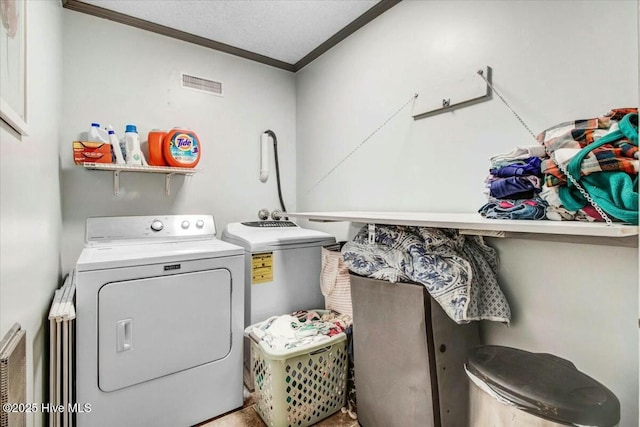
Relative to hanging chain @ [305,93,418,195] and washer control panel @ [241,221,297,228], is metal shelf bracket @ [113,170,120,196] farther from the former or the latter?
hanging chain @ [305,93,418,195]

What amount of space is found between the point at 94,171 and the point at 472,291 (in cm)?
248

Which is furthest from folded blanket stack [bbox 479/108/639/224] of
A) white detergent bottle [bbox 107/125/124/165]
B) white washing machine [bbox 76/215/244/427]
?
white detergent bottle [bbox 107/125/124/165]

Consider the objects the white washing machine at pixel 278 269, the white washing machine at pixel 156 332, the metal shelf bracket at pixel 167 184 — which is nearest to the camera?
the white washing machine at pixel 156 332

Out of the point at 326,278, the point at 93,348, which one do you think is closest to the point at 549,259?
the point at 326,278

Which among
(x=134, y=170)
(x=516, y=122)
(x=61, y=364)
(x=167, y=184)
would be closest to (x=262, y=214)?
(x=167, y=184)

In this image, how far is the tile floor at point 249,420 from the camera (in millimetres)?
1721

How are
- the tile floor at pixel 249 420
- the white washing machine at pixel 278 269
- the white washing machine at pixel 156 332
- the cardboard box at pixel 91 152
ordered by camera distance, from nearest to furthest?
the white washing machine at pixel 156 332 < the tile floor at pixel 249 420 < the cardboard box at pixel 91 152 < the white washing machine at pixel 278 269

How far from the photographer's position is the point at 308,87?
9.58 ft

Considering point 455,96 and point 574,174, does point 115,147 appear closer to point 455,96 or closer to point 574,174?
point 455,96

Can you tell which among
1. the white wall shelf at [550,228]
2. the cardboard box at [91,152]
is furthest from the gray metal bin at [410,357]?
the cardboard box at [91,152]

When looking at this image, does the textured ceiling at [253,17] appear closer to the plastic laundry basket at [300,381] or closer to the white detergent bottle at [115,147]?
the white detergent bottle at [115,147]

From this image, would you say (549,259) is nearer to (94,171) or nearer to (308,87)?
(308,87)

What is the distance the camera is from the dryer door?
147cm

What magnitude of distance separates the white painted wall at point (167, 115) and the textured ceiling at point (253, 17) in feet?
0.56
